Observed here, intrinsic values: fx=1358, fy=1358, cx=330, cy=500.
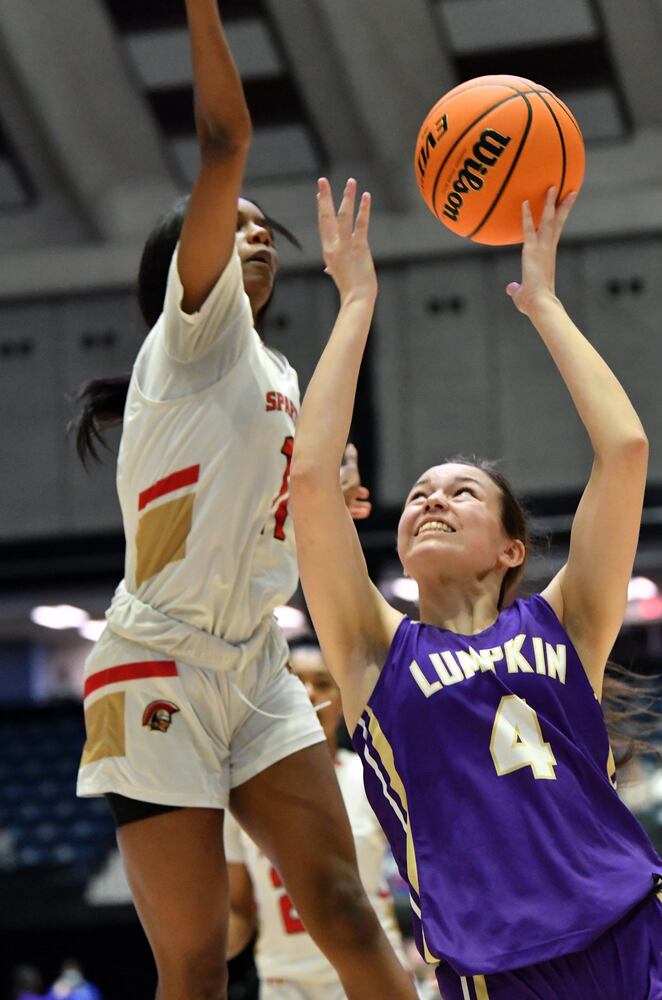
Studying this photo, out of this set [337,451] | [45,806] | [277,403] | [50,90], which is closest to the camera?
[337,451]

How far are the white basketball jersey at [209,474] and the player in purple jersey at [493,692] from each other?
42 cm

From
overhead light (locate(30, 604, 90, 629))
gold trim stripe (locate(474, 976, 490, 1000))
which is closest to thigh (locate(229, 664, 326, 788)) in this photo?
gold trim stripe (locate(474, 976, 490, 1000))

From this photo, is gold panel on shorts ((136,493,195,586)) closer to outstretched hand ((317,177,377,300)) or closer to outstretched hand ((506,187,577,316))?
outstretched hand ((317,177,377,300))

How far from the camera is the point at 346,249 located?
9.69ft

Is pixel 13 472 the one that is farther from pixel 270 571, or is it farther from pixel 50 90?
→ pixel 270 571

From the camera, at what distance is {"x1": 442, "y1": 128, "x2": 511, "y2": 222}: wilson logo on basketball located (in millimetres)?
3396

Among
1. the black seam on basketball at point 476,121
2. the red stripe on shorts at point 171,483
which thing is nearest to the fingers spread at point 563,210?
the black seam on basketball at point 476,121

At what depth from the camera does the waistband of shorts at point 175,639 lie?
3207 mm

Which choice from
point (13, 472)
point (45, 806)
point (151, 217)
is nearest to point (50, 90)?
point (151, 217)

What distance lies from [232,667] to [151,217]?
13.7m

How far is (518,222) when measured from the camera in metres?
3.35

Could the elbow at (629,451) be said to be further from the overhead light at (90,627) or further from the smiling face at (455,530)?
the overhead light at (90,627)

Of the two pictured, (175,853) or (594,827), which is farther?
(175,853)

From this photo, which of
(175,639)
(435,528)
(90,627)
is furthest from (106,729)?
(90,627)
